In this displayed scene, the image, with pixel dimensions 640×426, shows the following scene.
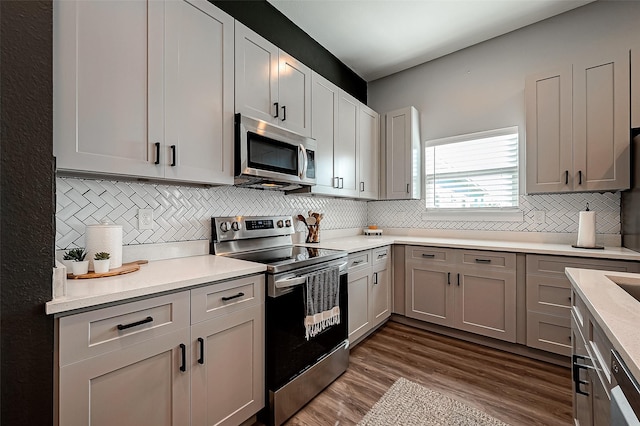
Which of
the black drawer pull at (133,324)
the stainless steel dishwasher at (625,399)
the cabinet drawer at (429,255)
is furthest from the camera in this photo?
the cabinet drawer at (429,255)

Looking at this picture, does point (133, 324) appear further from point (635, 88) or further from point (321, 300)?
point (635, 88)

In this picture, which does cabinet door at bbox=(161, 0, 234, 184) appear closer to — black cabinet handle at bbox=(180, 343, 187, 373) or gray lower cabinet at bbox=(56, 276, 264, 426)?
gray lower cabinet at bbox=(56, 276, 264, 426)

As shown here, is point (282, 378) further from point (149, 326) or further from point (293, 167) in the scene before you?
point (293, 167)

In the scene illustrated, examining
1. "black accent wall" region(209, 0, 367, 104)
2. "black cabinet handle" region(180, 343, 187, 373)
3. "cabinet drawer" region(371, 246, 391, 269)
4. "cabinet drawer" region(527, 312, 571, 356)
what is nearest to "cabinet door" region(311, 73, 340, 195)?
"black accent wall" region(209, 0, 367, 104)

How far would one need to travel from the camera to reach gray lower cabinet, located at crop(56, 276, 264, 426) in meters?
1.00

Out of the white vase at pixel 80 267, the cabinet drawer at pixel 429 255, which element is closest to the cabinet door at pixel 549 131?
the cabinet drawer at pixel 429 255

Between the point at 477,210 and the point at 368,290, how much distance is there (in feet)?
5.12

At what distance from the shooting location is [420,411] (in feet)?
5.76

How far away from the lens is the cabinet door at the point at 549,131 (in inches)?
94.8

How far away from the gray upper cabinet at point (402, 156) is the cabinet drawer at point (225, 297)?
233cm

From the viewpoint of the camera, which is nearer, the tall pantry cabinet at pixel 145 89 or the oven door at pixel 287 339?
the tall pantry cabinet at pixel 145 89

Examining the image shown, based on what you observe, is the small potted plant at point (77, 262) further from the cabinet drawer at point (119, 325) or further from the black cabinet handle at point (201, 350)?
the black cabinet handle at point (201, 350)

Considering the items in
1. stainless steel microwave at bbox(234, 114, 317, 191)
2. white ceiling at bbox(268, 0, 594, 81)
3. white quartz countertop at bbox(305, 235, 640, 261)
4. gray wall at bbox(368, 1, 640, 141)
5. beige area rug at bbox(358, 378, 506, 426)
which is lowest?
beige area rug at bbox(358, 378, 506, 426)

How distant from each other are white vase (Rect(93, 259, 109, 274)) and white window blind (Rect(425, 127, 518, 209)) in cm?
320
